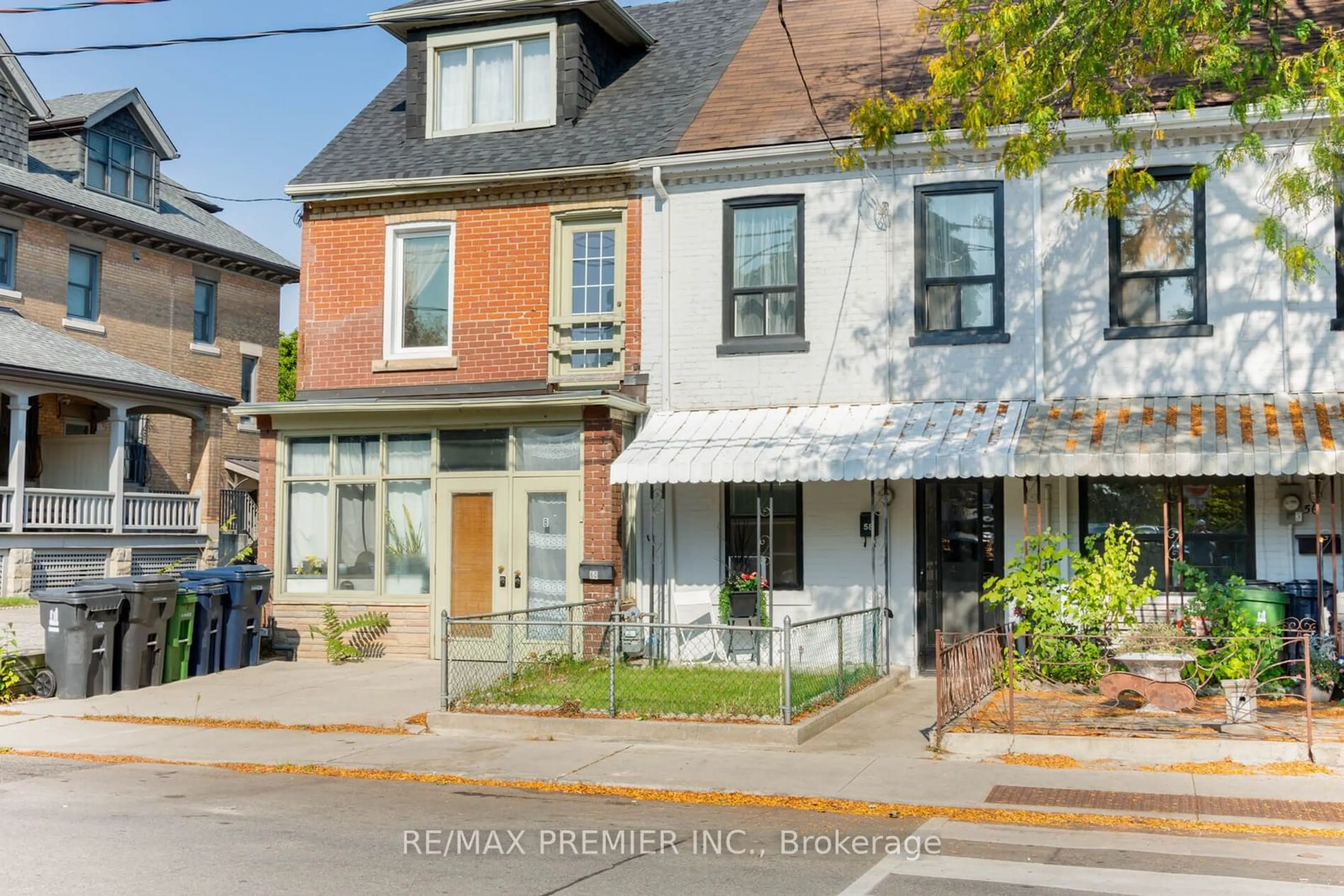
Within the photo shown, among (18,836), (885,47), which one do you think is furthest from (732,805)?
(885,47)

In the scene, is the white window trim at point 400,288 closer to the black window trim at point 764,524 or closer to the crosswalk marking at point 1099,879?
the black window trim at point 764,524

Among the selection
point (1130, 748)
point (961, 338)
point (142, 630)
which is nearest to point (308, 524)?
point (142, 630)

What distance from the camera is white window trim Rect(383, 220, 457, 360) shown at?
17.6m

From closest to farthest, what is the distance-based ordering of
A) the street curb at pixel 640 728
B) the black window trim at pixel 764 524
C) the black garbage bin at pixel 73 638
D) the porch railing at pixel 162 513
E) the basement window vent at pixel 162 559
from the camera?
1. the street curb at pixel 640 728
2. the black garbage bin at pixel 73 638
3. the black window trim at pixel 764 524
4. the basement window vent at pixel 162 559
5. the porch railing at pixel 162 513

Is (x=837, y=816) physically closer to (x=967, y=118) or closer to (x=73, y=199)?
(x=967, y=118)

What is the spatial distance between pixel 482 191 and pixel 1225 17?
920 cm

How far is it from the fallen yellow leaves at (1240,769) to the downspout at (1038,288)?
6020mm

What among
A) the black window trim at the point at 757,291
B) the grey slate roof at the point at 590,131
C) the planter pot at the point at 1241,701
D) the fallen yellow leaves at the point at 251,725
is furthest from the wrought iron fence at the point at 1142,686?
the grey slate roof at the point at 590,131

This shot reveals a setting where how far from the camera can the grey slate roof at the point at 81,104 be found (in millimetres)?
30141

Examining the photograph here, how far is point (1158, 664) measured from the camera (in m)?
11.1

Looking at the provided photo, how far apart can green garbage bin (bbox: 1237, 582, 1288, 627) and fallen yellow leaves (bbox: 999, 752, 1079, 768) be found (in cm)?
357

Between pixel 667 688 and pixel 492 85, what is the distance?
31.6 ft

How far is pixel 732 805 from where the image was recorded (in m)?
9.05

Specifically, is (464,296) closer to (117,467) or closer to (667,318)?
(667,318)
